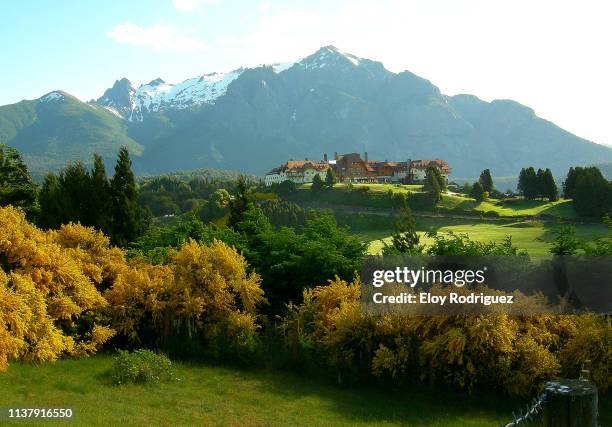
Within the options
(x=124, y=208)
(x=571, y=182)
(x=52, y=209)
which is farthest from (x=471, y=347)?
(x=571, y=182)

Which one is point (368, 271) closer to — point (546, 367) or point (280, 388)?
point (280, 388)

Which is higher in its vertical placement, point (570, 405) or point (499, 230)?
point (570, 405)

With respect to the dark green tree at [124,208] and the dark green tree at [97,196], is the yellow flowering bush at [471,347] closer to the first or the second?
the dark green tree at [124,208]

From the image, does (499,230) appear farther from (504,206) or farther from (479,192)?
(479,192)

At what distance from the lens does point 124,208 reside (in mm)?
32125

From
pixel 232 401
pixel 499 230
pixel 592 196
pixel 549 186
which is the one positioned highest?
pixel 549 186

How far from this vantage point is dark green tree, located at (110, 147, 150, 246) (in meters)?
32.0

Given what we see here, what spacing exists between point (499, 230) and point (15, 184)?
158 ft

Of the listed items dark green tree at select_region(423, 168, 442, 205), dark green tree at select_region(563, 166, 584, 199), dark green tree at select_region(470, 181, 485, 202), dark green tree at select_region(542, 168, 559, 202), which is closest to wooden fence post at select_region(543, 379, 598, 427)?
dark green tree at select_region(423, 168, 442, 205)

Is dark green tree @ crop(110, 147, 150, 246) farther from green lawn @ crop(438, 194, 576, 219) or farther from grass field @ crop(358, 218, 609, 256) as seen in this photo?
green lawn @ crop(438, 194, 576, 219)

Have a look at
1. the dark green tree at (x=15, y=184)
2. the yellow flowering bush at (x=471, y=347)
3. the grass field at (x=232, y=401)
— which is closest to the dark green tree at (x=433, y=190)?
the dark green tree at (x=15, y=184)

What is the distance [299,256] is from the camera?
21.0 m

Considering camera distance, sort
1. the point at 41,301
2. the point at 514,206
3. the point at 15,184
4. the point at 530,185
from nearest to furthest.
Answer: the point at 41,301 < the point at 15,184 < the point at 514,206 < the point at 530,185

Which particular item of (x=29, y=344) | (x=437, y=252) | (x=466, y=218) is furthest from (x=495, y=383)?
(x=466, y=218)
